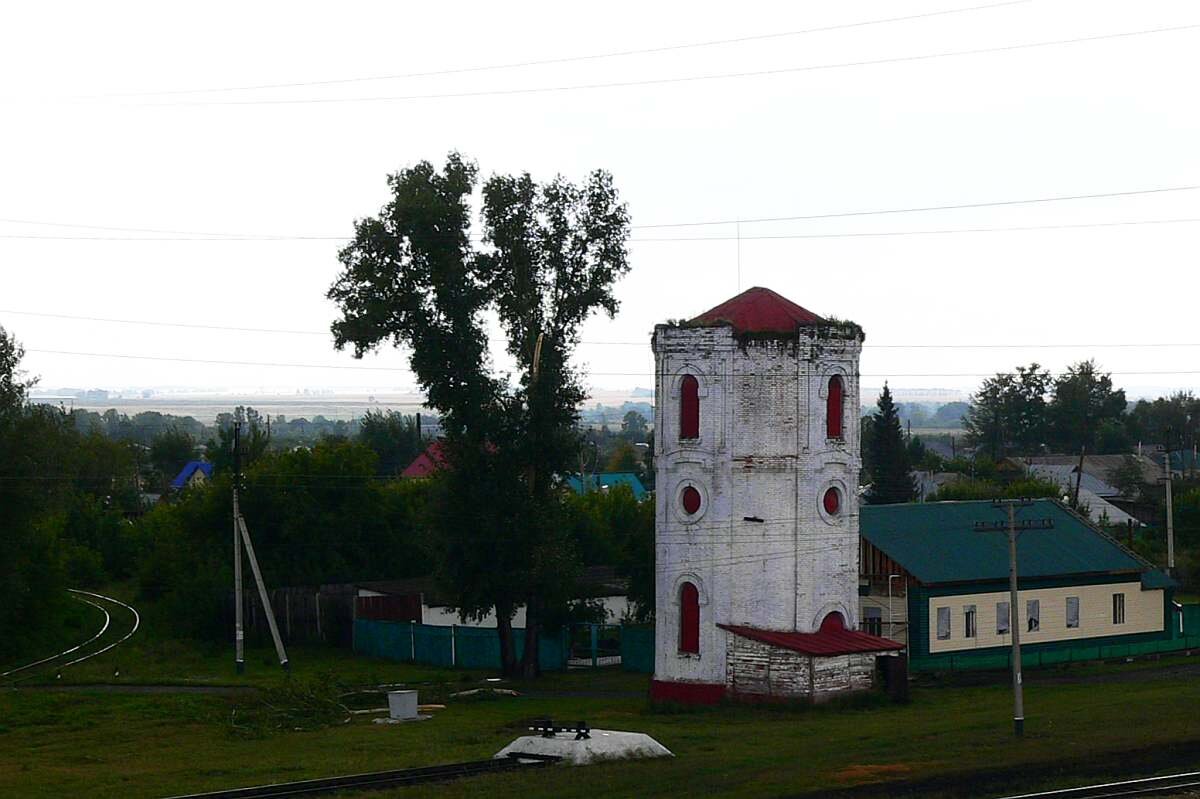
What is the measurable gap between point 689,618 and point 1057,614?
55.1 ft

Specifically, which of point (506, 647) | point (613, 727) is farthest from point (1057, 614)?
Answer: point (613, 727)

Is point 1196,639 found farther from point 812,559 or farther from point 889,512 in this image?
point 812,559

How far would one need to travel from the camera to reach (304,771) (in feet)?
107

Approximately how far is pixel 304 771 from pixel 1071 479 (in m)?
96.8

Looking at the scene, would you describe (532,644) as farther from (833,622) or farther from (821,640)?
(821,640)

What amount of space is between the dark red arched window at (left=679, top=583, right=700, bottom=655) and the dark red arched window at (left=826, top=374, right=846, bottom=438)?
6299 millimetres

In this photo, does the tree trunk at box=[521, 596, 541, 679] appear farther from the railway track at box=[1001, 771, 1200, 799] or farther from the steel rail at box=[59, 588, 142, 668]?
the railway track at box=[1001, 771, 1200, 799]

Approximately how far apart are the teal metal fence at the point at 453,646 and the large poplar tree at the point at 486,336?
452 cm

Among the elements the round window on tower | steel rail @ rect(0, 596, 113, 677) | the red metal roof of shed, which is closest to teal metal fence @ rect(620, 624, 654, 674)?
the red metal roof of shed

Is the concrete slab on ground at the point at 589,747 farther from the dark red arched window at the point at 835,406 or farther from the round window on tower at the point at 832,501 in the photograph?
the dark red arched window at the point at 835,406

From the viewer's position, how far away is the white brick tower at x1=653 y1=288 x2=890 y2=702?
4562 centimetres

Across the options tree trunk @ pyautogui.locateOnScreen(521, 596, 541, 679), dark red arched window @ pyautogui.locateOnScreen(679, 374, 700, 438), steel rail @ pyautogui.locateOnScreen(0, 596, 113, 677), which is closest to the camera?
dark red arched window @ pyautogui.locateOnScreen(679, 374, 700, 438)

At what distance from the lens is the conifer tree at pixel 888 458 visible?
10219 centimetres

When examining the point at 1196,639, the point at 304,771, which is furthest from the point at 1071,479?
the point at 304,771
